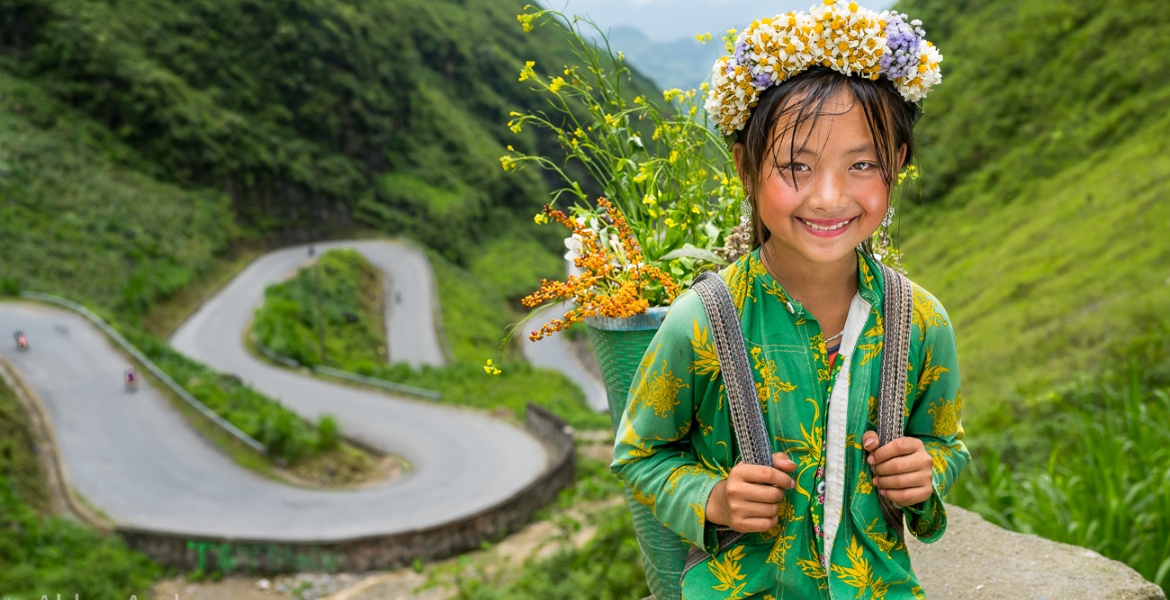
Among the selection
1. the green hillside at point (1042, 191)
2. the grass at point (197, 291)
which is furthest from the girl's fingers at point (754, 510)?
the grass at point (197, 291)

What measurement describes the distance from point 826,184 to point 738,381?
0.43 meters

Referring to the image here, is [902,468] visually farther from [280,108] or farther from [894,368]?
[280,108]

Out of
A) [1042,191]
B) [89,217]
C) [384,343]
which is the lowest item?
[384,343]

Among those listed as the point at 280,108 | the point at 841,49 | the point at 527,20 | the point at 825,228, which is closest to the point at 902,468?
the point at 825,228

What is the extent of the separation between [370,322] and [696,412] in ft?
111

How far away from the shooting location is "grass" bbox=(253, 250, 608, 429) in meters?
22.8

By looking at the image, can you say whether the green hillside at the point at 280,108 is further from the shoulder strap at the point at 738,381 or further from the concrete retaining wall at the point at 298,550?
the shoulder strap at the point at 738,381

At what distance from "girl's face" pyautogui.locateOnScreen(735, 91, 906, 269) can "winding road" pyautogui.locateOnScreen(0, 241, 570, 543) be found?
11.6 meters

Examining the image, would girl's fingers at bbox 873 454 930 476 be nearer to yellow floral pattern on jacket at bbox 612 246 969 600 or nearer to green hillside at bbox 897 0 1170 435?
yellow floral pattern on jacket at bbox 612 246 969 600

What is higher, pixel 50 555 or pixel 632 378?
pixel 632 378

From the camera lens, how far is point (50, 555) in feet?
35.6

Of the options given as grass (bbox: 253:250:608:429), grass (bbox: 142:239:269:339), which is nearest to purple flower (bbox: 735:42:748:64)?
grass (bbox: 253:250:608:429)

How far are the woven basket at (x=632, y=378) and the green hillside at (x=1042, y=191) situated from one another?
75 cm

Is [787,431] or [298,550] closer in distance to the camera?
[787,431]
